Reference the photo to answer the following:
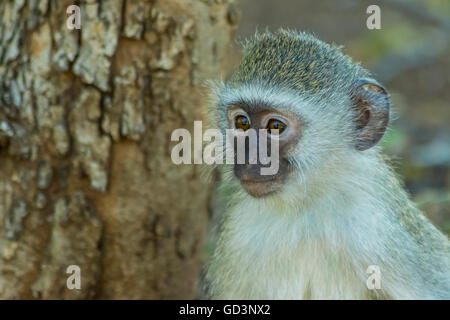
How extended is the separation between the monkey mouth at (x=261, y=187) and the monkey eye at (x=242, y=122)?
0.38 meters

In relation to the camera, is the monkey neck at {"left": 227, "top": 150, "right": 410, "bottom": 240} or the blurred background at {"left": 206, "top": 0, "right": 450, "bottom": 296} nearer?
the monkey neck at {"left": 227, "top": 150, "right": 410, "bottom": 240}

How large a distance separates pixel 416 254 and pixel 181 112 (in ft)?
5.79

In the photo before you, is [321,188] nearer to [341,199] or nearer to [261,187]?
[341,199]

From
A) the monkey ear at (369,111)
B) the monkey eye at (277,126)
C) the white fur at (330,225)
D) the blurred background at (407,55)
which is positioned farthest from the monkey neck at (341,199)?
the blurred background at (407,55)

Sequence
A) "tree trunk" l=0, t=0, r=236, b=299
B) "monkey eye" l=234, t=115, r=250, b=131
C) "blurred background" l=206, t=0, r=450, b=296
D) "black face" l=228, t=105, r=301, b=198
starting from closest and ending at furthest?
"black face" l=228, t=105, r=301, b=198 → "monkey eye" l=234, t=115, r=250, b=131 → "tree trunk" l=0, t=0, r=236, b=299 → "blurred background" l=206, t=0, r=450, b=296

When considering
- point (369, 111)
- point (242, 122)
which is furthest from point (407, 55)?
point (242, 122)

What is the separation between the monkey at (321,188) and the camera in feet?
12.0

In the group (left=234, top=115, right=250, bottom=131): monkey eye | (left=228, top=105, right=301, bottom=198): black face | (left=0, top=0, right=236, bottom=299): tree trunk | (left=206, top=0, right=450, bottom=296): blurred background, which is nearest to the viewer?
(left=228, top=105, right=301, bottom=198): black face

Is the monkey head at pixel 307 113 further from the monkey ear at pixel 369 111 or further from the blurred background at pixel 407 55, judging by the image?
the blurred background at pixel 407 55

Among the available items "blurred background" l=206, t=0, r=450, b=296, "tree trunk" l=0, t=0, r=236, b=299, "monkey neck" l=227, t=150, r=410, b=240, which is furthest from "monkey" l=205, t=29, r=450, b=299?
"blurred background" l=206, t=0, r=450, b=296

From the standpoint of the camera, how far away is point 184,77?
14.2 feet

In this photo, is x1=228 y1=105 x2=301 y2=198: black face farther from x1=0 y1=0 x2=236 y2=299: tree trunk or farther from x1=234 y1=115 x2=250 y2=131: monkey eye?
x1=0 y1=0 x2=236 y2=299: tree trunk

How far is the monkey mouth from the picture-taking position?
3.62 metres
